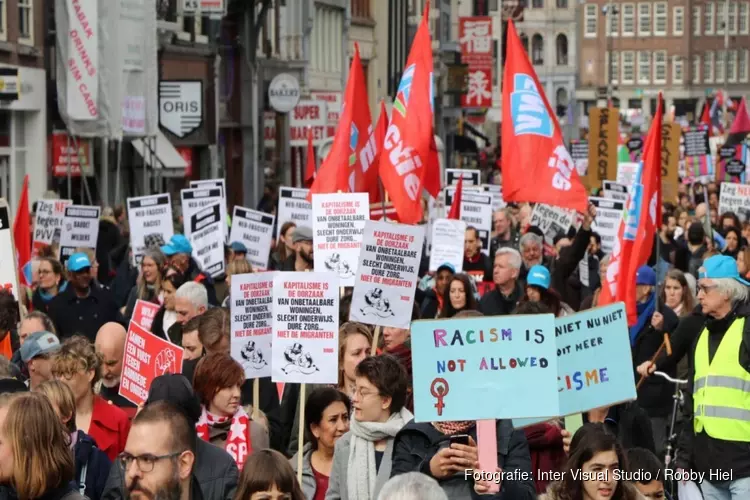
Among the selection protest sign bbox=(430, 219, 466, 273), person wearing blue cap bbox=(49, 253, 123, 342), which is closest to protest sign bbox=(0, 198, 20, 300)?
person wearing blue cap bbox=(49, 253, 123, 342)

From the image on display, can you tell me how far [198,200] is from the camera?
17.7 m

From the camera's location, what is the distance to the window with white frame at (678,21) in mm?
145875

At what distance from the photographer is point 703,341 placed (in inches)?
343

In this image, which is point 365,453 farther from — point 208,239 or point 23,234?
point 208,239

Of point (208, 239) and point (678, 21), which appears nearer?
point (208, 239)

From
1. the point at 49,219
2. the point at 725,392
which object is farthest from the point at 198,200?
the point at 725,392

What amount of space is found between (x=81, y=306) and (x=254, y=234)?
457 cm

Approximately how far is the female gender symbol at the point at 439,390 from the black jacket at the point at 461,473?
12 cm

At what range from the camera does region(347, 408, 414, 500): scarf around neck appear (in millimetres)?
7047

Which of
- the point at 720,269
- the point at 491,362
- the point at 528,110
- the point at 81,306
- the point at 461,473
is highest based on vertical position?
the point at 528,110

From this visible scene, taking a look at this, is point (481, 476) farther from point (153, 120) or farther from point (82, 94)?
point (153, 120)

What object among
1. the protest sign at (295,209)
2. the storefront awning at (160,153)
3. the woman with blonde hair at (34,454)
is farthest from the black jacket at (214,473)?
the storefront awning at (160,153)

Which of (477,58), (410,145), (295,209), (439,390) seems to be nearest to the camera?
(439,390)

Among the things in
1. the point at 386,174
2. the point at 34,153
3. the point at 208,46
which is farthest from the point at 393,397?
the point at 208,46
